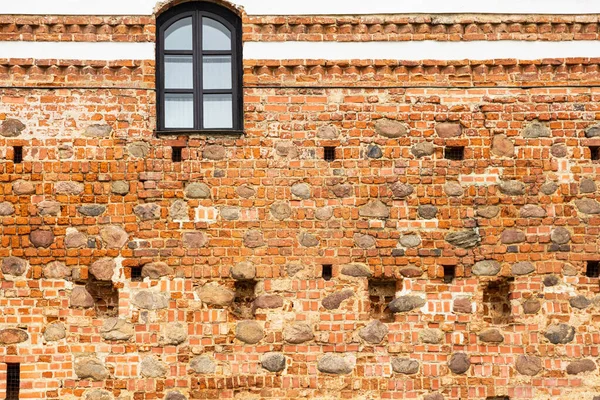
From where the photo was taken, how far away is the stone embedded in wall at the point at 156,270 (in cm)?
970

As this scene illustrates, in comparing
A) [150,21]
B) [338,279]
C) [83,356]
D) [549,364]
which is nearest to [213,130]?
[150,21]

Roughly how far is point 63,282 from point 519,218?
15.7ft

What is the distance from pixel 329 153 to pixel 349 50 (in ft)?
3.66

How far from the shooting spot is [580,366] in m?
9.77

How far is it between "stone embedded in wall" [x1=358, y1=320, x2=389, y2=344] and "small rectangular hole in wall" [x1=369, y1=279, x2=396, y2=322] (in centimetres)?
15

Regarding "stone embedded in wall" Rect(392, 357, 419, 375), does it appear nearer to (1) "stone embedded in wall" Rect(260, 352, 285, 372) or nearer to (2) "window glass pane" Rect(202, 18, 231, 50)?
(1) "stone embedded in wall" Rect(260, 352, 285, 372)

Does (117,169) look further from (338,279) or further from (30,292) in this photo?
(338,279)

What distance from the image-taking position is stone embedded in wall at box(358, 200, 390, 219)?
32.4 feet

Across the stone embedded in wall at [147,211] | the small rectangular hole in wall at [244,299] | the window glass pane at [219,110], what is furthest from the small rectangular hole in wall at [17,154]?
the small rectangular hole in wall at [244,299]

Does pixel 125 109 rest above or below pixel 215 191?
above

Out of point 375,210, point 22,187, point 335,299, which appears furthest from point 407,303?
point 22,187

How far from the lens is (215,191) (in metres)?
9.84

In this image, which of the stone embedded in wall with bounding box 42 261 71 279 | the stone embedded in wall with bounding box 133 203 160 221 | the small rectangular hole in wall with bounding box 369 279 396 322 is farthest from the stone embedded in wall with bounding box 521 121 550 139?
the stone embedded in wall with bounding box 42 261 71 279

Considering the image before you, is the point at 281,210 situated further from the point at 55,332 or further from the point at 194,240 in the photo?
the point at 55,332
